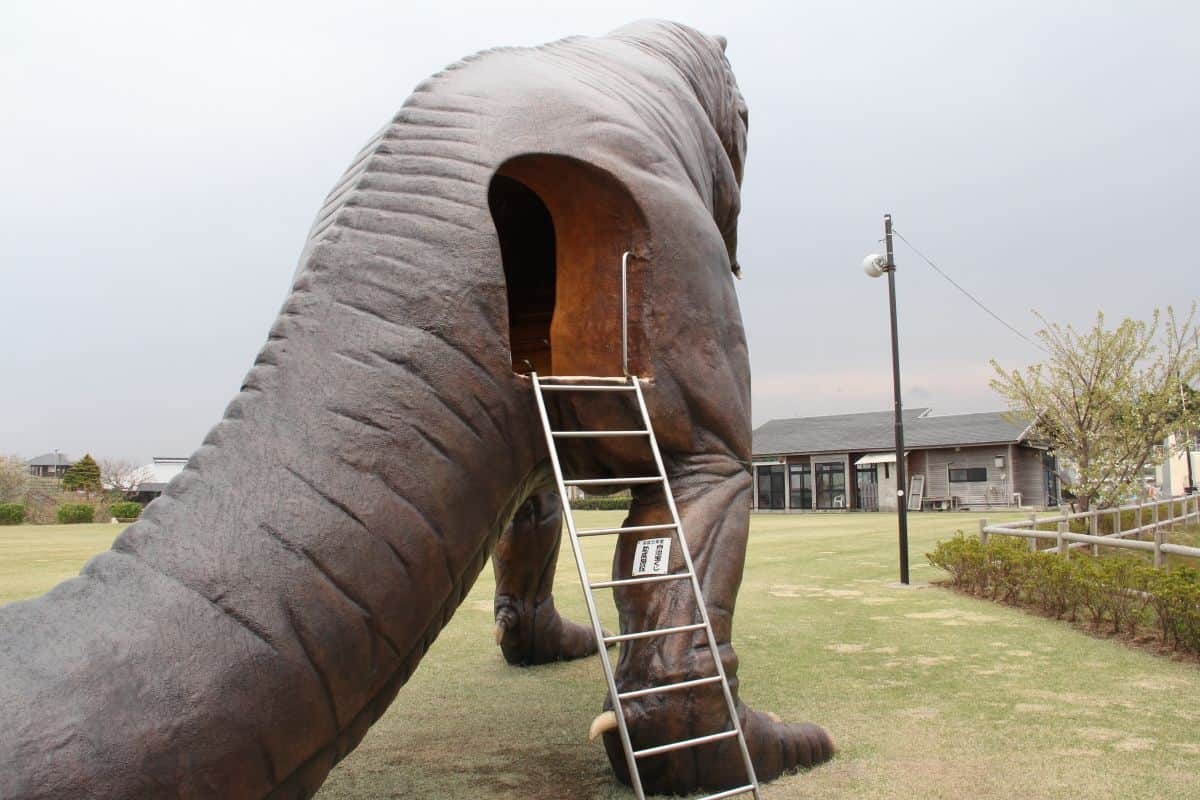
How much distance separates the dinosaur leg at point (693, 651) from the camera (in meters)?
3.29

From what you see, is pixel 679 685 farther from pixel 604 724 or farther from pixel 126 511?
pixel 126 511

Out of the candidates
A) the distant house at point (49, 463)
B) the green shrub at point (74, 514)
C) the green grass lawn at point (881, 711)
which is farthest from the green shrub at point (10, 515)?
the distant house at point (49, 463)

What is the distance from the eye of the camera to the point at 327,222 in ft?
10.3

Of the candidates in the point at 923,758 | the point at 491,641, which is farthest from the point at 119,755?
the point at 491,641

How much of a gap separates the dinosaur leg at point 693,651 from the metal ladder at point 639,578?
39 mm

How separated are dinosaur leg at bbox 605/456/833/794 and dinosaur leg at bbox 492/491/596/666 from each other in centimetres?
236

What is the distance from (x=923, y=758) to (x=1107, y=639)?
12.4 feet

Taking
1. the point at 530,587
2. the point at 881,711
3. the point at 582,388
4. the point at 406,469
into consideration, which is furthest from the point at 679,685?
the point at 530,587

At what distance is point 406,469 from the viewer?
2590 millimetres

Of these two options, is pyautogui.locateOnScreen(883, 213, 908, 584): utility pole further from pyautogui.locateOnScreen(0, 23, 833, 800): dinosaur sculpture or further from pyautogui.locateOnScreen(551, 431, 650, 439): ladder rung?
pyautogui.locateOnScreen(551, 431, 650, 439): ladder rung

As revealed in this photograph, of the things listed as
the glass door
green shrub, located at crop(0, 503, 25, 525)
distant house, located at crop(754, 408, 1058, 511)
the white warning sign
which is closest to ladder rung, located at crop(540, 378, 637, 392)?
the white warning sign

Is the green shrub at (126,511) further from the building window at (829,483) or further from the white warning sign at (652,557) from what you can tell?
the white warning sign at (652,557)

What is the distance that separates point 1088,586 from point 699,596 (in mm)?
5531

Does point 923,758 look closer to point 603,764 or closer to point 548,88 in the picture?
point 603,764
